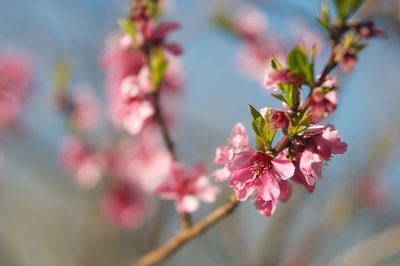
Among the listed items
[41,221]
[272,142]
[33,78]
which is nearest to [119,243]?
[33,78]

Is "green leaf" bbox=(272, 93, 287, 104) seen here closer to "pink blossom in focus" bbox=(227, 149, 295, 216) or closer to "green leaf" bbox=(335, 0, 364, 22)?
"pink blossom in focus" bbox=(227, 149, 295, 216)

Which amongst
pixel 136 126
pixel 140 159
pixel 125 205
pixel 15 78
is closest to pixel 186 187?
pixel 136 126

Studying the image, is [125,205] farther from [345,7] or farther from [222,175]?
[345,7]

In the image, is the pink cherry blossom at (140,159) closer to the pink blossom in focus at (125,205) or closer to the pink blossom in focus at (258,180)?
the pink blossom in focus at (125,205)

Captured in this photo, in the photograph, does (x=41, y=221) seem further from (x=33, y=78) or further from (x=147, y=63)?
(x=147, y=63)

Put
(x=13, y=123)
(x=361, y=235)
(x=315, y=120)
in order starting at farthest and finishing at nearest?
(x=361, y=235)
(x=13, y=123)
(x=315, y=120)

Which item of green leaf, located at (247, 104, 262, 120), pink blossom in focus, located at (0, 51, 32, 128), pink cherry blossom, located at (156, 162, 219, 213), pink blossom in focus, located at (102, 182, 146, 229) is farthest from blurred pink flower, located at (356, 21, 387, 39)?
pink blossom in focus, located at (0, 51, 32, 128)
